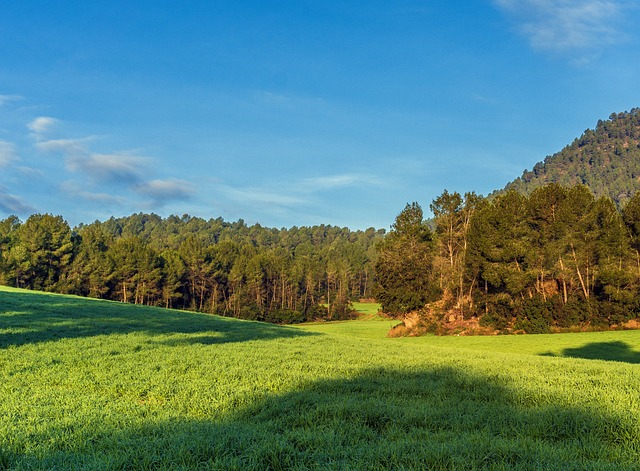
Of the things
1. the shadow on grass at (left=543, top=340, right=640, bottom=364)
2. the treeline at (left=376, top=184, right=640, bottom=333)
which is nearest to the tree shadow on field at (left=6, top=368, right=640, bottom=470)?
the shadow on grass at (left=543, top=340, right=640, bottom=364)

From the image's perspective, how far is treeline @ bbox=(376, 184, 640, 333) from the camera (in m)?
47.7

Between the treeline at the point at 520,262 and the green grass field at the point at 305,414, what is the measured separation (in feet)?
135

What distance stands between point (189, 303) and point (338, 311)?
39.8 meters

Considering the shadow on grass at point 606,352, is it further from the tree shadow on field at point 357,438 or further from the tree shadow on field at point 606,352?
the tree shadow on field at point 357,438

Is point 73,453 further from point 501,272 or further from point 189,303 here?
point 189,303

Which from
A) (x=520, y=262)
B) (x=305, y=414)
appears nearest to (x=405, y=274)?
(x=520, y=262)

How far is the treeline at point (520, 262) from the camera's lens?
156ft

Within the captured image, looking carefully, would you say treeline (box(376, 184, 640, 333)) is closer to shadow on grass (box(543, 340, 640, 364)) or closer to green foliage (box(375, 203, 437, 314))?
green foliage (box(375, 203, 437, 314))

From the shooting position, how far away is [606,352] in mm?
31391

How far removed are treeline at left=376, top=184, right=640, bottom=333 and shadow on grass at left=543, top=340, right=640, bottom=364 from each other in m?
13.1

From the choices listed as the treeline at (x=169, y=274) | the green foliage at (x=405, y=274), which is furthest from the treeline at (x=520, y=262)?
the treeline at (x=169, y=274)

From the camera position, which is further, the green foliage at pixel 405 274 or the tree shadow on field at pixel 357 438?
the green foliage at pixel 405 274

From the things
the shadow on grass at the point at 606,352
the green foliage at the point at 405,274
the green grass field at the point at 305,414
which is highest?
the green foliage at the point at 405,274

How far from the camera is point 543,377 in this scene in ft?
33.5
